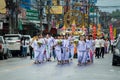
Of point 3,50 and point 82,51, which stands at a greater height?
point 82,51

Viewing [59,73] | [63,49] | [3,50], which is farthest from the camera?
[3,50]

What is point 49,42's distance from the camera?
31.0 m

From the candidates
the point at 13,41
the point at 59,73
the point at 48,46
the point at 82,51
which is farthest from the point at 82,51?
the point at 13,41

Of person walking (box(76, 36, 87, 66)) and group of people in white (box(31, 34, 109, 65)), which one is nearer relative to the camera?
person walking (box(76, 36, 87, 66))

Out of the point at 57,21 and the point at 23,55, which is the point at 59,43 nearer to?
the point at 23,55

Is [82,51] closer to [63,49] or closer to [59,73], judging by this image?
[63,49]

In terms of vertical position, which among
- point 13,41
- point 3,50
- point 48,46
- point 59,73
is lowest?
point 3,50

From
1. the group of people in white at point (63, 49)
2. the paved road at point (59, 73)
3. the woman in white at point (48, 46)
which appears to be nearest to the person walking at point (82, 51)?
the group of people in white at point (63, 49)

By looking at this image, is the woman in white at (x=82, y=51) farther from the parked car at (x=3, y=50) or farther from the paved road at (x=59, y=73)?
the parked car at (x=3, y=50)

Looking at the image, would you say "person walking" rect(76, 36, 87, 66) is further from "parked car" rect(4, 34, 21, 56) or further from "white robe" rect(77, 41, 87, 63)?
"parked car" rect(4, 34, 21, 56)

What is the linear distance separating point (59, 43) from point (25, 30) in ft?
106

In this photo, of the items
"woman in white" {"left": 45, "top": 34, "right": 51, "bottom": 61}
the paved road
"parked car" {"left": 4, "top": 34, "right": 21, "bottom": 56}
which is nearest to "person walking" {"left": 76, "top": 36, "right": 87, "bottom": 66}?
the paved road

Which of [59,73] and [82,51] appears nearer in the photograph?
[59,73]

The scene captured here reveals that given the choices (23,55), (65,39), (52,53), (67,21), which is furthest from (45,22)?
(65,39)
